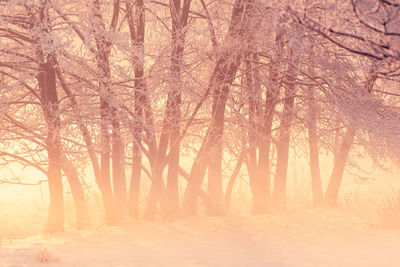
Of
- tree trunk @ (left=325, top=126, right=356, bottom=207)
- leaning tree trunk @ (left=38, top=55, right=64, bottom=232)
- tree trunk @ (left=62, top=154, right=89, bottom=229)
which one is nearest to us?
leaning tree trunk @ (left=38, top=55, right=64, bottom=232)

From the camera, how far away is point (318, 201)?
16.9m

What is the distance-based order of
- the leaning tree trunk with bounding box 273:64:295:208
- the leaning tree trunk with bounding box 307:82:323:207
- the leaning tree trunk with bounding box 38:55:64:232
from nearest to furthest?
the leaning tree trunk with bounding box 38:55:64:232 → the leaning tree trunk with bounding box 307:82:323:207 → the leaning tree trunk with bounding box 273:64:295:208

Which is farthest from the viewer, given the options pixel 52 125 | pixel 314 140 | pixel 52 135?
pixel 314 140

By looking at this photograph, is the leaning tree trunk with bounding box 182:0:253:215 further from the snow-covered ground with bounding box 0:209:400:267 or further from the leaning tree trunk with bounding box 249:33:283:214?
the snow-covered ground with bounding box 0:209:400:267

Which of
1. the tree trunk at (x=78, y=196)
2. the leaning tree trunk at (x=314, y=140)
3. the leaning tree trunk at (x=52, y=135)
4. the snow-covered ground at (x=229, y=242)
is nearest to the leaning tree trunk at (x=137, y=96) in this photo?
the tree trunk at (x=78, y=196)

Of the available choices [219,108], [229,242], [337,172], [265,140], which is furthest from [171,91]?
[337,172]

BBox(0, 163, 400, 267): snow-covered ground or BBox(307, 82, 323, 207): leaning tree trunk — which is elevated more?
BBox(307, 82, 323, 207): leaning tree trunk

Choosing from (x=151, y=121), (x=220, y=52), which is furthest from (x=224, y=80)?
(x=151, y=121)

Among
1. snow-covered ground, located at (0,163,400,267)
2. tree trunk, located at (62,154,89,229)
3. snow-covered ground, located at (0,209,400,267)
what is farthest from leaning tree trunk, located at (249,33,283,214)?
tree trunk, located at (62,154,89,229)

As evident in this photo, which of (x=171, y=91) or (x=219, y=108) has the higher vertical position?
(x=171, y=91)

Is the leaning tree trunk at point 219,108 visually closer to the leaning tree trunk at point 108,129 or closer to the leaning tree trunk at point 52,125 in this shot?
the leaning tree trunk at point 108,129

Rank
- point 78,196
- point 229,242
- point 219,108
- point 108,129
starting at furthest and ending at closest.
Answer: point 78,196 < point 219,108 < point 108,129 < point 229,242

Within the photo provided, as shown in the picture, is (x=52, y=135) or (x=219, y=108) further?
(x=219, y=108)

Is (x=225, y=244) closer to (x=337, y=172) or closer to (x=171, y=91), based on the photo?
(x=171, y=91)
